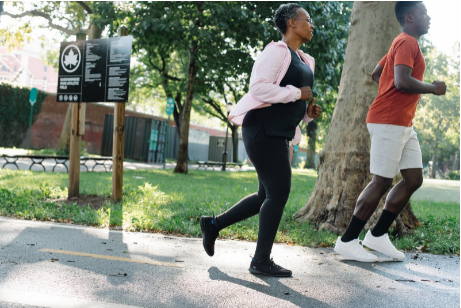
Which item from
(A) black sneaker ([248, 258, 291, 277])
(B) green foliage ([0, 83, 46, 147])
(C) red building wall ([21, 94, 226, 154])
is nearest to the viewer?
(A) black sneaker ([248, 258, 291, 277])

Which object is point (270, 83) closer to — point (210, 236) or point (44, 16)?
point (210, 236)

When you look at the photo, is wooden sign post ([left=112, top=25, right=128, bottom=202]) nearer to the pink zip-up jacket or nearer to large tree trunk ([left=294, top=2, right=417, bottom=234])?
large tree trunk ([left=294, top=2, right=417, bottom=234])

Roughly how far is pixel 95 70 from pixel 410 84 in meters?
5.02

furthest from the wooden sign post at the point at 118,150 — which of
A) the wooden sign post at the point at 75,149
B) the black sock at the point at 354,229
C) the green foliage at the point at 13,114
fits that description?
the green foliage at the point at 13,114

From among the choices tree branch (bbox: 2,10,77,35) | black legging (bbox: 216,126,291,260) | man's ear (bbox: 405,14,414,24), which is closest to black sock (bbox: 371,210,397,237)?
black legging (bbox: 216,126,291,260)

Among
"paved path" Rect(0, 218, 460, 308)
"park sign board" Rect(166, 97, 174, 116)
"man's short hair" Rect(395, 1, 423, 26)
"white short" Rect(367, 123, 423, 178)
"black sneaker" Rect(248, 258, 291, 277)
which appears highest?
"park sign board" Rect(166, 97, 174, 116)

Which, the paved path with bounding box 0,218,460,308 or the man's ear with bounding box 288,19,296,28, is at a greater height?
the man's ear with bounding box 288,19,296,28

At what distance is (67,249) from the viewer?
4.13 m

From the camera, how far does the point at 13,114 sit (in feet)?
83.3

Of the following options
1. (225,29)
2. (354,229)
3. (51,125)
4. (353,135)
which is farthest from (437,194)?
(51,125)

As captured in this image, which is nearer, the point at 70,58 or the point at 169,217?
the point at 169,217

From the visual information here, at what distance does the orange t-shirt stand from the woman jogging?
750 millimetres

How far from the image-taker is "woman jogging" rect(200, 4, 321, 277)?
10.7 ft

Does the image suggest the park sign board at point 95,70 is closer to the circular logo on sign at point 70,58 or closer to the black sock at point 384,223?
the circular logo on sign at point 70,58
